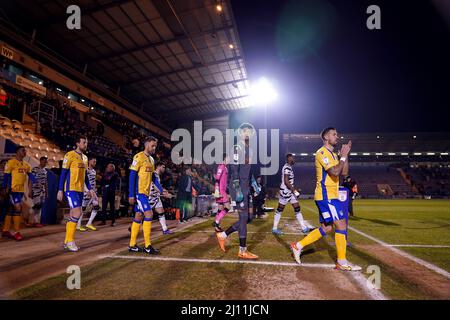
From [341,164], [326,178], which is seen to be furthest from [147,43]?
[341,164]

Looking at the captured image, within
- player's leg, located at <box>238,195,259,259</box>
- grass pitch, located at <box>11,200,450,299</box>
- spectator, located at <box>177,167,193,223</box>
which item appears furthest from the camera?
spectator, located at <box>177,167,193,223</box>

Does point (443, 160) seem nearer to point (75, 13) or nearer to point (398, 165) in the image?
point (398, 165)

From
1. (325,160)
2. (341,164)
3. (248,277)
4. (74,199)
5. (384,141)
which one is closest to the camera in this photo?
(248,277)

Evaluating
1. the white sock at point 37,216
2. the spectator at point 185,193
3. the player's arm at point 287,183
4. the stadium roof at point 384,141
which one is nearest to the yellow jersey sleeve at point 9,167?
the white sock at point 37,216

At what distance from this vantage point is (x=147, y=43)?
17812 mm

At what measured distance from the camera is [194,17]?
53.4 feet

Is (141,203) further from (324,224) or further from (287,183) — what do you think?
(287,183)

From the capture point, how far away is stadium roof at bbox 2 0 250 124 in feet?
47.2

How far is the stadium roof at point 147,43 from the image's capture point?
14.4 metres

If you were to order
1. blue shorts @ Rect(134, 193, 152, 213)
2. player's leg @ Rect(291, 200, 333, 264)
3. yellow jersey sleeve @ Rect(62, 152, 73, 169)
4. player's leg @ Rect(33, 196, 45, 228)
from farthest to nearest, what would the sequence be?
player's leg @ Rect(33, 196, 45, 228), yellow jersey sleeve @ Rect(62, 152, 73, 169), blue shorts @ Rect(134, 193, 152, 213), player's leg @ Rect(291, 200, 333, 264)

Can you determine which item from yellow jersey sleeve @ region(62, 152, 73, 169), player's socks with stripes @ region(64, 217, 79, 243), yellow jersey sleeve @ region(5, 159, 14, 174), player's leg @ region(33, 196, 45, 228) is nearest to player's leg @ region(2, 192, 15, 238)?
yellow jersey sleeve @ region(5, 159, 14, 174)

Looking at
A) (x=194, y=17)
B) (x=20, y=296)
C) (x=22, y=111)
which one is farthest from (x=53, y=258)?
(x=194, y=17)

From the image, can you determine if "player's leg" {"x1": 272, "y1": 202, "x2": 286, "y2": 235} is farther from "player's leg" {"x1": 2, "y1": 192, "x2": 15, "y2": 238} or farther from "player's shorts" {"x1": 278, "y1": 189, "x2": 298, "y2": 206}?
"player's leg" {"x1": 2, "y1": 192, "x2": 15, "y2": 238}

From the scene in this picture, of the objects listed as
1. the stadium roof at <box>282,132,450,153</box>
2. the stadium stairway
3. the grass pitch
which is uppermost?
the stadium roof at <box>282,132,450,153</box>
